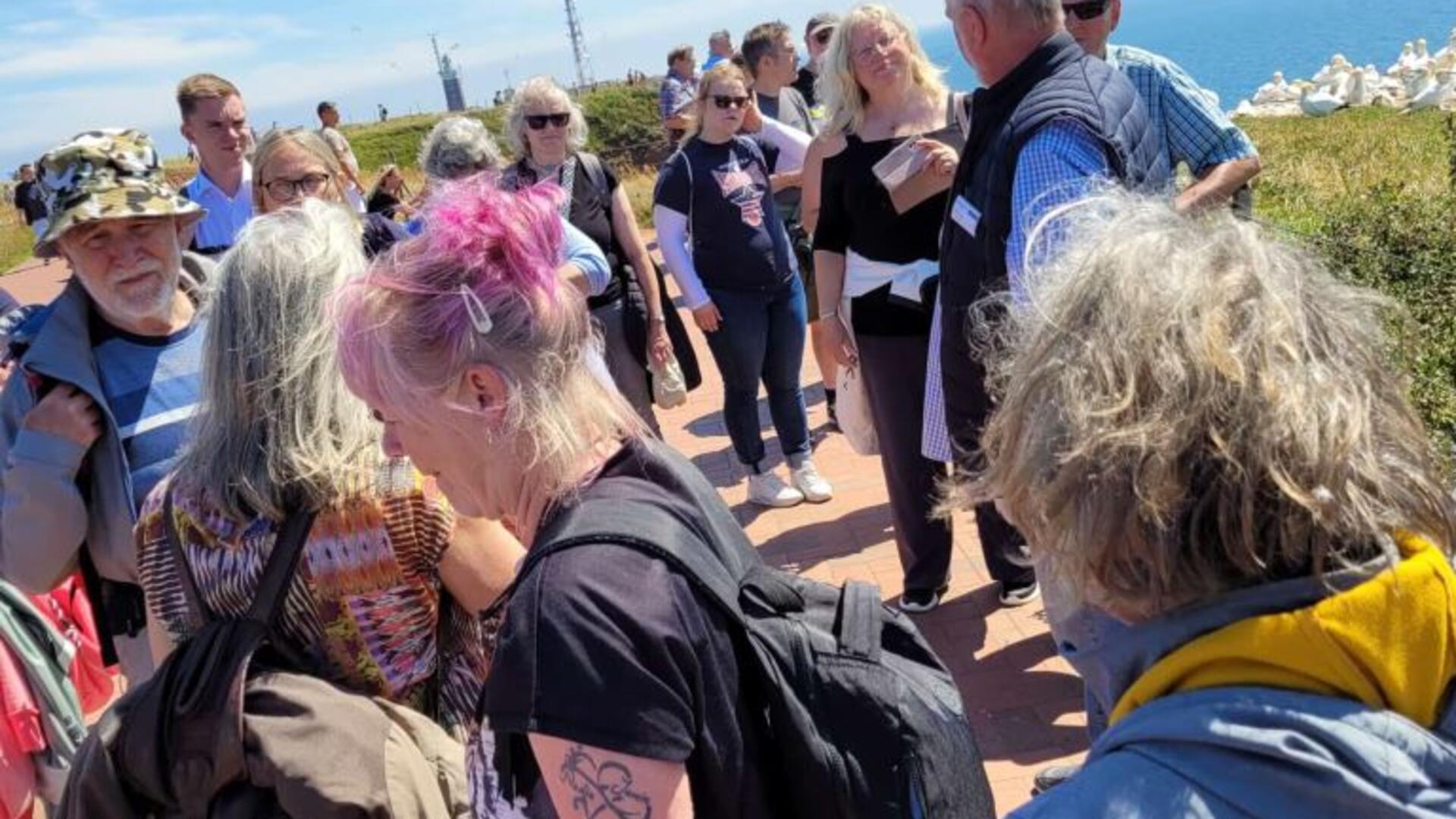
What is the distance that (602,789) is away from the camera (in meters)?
1.24

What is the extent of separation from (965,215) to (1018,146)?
0.78 ft

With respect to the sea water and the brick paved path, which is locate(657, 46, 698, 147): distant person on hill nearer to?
the brick paved path

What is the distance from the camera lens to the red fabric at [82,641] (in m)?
2.89

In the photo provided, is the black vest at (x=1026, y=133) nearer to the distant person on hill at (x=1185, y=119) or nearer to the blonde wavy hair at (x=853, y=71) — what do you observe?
the distant person on hill at (x=1185, y=119)

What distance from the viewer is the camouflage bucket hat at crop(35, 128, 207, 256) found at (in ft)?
8.27

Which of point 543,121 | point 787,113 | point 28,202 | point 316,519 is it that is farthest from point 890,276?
point 28,202

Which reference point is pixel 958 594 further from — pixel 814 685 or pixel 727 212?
pixel 814 685

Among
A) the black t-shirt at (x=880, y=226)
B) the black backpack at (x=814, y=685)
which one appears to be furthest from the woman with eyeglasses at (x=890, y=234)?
the black backpack at (x=814, y=685)

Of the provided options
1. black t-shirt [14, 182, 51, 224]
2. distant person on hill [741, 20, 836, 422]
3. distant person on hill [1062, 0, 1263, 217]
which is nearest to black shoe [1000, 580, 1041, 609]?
distant person on hill [1062, 0, 1263, 217]

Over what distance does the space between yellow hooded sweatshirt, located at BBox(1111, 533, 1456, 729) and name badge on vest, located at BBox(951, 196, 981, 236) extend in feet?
6.21

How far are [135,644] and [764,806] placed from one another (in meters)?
1.87

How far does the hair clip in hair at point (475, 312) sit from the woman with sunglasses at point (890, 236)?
2288 mm

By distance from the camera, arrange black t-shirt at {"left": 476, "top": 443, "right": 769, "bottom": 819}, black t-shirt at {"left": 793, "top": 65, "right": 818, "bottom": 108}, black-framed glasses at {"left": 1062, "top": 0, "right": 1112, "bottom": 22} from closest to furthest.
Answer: black t-shirt at {"left": 476, "top": 443, "right": 769, "bottom": 819}, black-framed glasses at {"left": 1062, "top": 0, "right": 1112, "bottom": 22}, black t-shirt at {"left": 793, "top": 65, "right": 818, "bottom": 108}

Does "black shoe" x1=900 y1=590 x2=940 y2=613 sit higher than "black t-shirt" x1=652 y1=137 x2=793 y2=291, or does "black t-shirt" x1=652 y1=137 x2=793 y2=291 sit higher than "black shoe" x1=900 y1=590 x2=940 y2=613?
"black t-shirt" x1=652 y1=137 x2=793 y2=291
